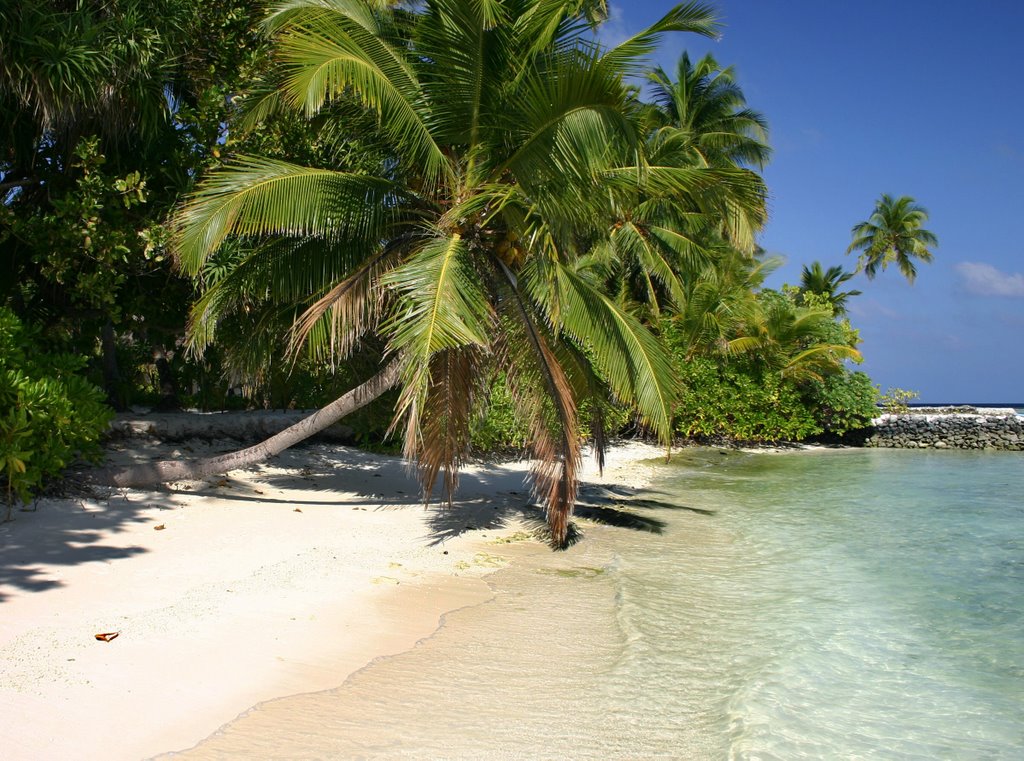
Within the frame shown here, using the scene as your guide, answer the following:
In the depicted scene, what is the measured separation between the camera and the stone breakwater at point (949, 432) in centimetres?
2733

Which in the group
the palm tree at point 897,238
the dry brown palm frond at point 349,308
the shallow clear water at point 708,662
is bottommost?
the shallow clear water at point 708,662

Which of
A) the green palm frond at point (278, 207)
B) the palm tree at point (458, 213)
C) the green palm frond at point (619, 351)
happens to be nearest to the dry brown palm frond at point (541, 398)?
the palm tree at point (458, 213)

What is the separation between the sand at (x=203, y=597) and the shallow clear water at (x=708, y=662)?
1.13 feet

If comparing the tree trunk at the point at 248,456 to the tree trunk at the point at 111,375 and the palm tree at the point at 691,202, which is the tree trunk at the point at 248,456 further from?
the tree trunk at the point at 111,375

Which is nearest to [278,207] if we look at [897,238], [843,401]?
[843,401]

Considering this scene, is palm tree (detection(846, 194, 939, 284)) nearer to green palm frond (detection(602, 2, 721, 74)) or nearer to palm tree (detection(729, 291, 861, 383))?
palm tree (detection(729, 291, 861, 383))

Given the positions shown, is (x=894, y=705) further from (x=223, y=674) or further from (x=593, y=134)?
(x=593, y=134)

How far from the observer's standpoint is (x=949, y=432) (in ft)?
91.4

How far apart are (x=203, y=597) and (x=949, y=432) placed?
27.8 m

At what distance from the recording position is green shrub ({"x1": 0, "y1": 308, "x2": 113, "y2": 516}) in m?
6.64

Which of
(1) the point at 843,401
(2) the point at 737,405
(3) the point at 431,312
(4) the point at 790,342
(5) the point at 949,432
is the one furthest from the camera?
(5) the point at 949,432

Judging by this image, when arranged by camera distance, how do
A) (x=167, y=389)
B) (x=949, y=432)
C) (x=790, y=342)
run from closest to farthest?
(x=167, y=389)
(x=790, y=342)
(x=949, y=432)

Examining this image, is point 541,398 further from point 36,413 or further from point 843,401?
point 843,401

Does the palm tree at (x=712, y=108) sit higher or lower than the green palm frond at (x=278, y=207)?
higher
